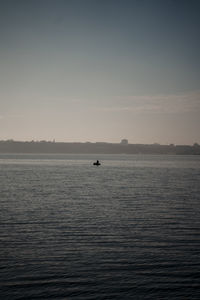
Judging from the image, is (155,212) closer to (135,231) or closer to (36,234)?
(135,231)

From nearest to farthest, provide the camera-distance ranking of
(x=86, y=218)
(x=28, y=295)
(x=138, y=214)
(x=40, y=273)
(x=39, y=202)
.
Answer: (x=28, y=295) → (x=40, y=273) → (x=86, y=218) → (x=138, y=214) → (x=39, y=202)

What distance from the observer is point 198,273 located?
1894cm

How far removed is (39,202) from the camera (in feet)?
152

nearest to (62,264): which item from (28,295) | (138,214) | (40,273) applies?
(40,273)

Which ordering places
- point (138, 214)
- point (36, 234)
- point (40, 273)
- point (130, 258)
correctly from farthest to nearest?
point (138, 214) < point (36, 234) < point (130, 258) < point (40, 273)

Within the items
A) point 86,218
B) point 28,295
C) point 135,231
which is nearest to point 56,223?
point 86,218

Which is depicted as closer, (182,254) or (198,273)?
(198,273)

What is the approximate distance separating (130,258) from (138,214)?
16.6 meters

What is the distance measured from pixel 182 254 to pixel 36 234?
496 inches

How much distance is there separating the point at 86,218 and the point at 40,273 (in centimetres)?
1652

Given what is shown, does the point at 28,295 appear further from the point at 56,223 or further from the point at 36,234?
the point at 56,223

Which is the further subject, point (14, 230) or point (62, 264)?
point (14, 230)

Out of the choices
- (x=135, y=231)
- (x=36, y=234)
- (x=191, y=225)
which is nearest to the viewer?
(x=36, y=234)

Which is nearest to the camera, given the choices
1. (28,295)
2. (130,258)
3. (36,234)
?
(28,295)
